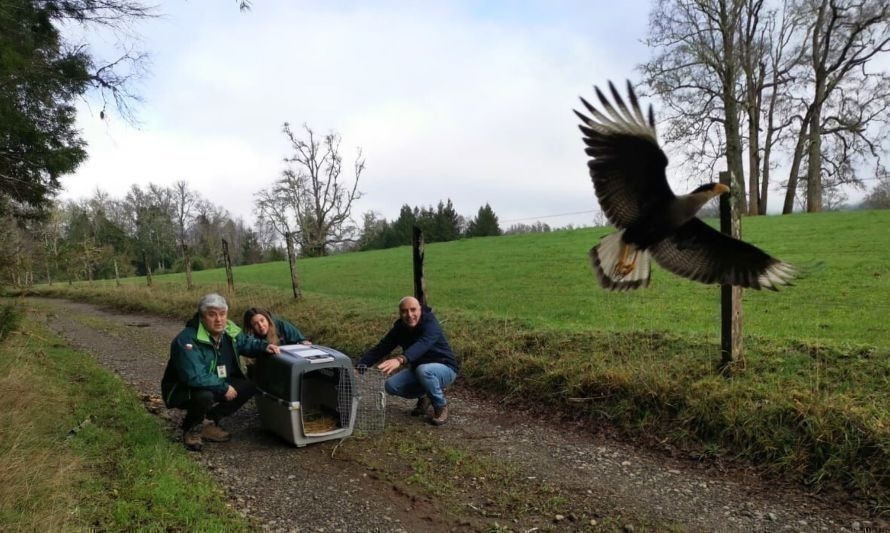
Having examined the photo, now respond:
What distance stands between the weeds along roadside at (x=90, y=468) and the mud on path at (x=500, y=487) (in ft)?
0.90

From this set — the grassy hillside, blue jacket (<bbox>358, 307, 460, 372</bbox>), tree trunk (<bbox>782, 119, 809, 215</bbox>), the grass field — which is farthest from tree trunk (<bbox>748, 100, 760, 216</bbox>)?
blue jacket (<bbox>358, 307, 460, 372</bbox>)

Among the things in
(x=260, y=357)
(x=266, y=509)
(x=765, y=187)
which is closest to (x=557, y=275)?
(x=260, y=357)

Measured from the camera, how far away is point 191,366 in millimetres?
4223

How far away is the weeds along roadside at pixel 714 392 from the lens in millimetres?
3584

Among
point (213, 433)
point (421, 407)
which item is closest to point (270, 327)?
point (213, 433)

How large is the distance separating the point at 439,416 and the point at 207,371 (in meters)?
2.24

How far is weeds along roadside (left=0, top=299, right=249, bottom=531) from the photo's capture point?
287 cm

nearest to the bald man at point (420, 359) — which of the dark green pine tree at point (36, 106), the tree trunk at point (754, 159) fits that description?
the dark green pine tree at point (36, 106)

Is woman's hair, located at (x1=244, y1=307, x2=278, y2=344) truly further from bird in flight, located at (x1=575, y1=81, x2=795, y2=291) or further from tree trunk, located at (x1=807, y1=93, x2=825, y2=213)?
tree trunk, located at (x1=807, y1=93, x2=825, y2=213)

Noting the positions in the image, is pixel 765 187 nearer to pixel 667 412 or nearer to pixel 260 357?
pixel 667 412

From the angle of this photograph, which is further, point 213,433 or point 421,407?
point 421,407

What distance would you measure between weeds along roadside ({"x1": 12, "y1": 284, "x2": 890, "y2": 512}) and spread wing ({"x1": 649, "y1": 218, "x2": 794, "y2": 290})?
4.93 feet

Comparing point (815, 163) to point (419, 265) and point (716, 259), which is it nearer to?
point (419, 265)

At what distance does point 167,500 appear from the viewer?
3.21m
